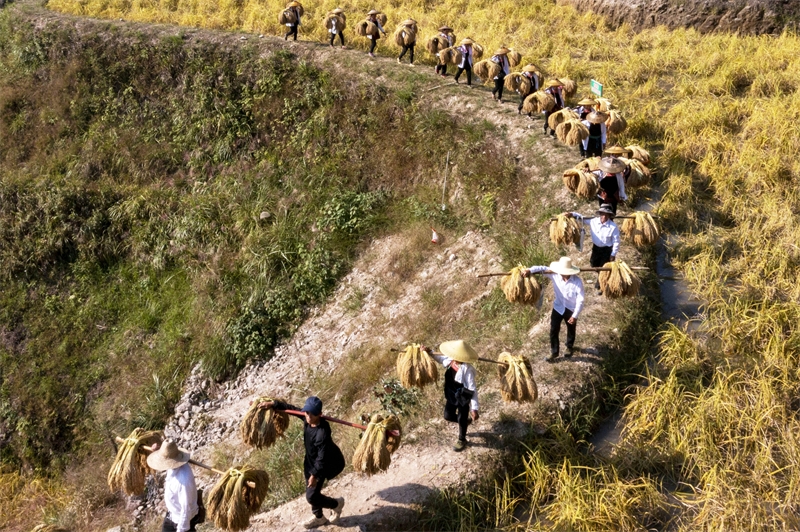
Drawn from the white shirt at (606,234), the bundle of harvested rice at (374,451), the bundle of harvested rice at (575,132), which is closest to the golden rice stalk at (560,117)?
the bundle of harvested rice at (575,132)

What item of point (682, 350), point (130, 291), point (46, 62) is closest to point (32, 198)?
point (130, 291)

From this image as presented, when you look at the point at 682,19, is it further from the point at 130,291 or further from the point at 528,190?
the point at 130,291

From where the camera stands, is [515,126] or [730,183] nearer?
[730,183]

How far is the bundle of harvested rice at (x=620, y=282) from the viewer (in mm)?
5328

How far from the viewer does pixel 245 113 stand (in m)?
11.2

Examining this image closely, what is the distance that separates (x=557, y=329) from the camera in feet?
17.6

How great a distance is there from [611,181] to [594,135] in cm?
145

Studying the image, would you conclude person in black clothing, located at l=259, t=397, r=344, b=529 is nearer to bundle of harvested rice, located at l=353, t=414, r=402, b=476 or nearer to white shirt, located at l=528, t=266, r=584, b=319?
bundle of harvested rice, located at l=353, t=414, r=402, b=476

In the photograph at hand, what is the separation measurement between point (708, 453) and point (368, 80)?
843cm

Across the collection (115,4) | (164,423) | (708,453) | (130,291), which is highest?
(115,4)

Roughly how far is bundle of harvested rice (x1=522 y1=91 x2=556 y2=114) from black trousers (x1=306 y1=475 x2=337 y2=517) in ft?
21.0

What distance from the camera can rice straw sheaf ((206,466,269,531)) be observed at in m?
3.84

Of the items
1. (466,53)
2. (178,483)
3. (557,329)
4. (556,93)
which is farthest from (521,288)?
(466,53)

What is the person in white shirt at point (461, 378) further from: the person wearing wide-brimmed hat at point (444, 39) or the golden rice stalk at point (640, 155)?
the person wearing wide-brimmed hat at point (444, 39)
